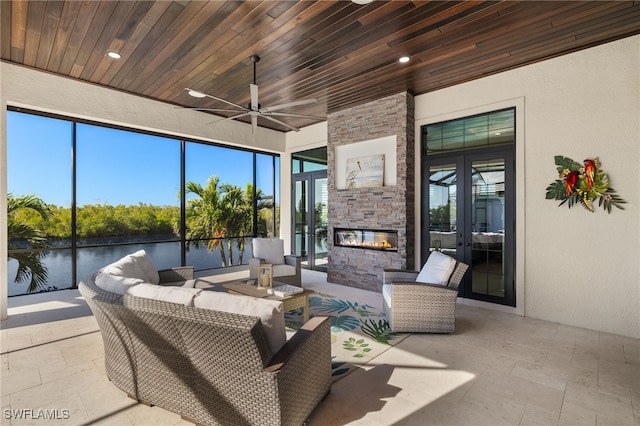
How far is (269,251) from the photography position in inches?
211

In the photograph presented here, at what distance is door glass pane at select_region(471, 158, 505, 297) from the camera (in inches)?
A: 171

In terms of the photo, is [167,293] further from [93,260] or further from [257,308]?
[93,260]

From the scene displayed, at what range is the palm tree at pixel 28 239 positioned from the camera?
14.9 feet

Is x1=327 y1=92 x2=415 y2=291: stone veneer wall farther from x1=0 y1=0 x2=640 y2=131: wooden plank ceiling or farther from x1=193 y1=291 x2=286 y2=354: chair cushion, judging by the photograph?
x1=193 y1=291 x2=286 y2=354: chair cushion

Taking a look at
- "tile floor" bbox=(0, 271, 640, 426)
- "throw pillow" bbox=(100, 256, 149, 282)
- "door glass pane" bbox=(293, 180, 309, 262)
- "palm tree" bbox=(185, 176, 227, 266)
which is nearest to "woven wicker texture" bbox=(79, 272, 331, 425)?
"tile floor" bbox=(0, 271, 640, 426)

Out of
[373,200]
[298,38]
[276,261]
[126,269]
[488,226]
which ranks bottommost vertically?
[276,261]

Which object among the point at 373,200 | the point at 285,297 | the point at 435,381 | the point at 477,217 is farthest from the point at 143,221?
the point at 477,217

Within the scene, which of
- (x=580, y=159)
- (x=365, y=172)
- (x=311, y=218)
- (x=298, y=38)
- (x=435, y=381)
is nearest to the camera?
(x=435, y=381)

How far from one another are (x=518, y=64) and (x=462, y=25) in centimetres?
144

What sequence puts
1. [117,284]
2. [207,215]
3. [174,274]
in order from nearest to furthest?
[117,284] < [174,274] < [207,215]

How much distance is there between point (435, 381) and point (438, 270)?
4.50ft

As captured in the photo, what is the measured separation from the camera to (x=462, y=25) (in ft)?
10.4

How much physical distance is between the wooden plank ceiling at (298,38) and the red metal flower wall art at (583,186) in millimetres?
1394

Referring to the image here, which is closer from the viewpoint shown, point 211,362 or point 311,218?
point 211,362
